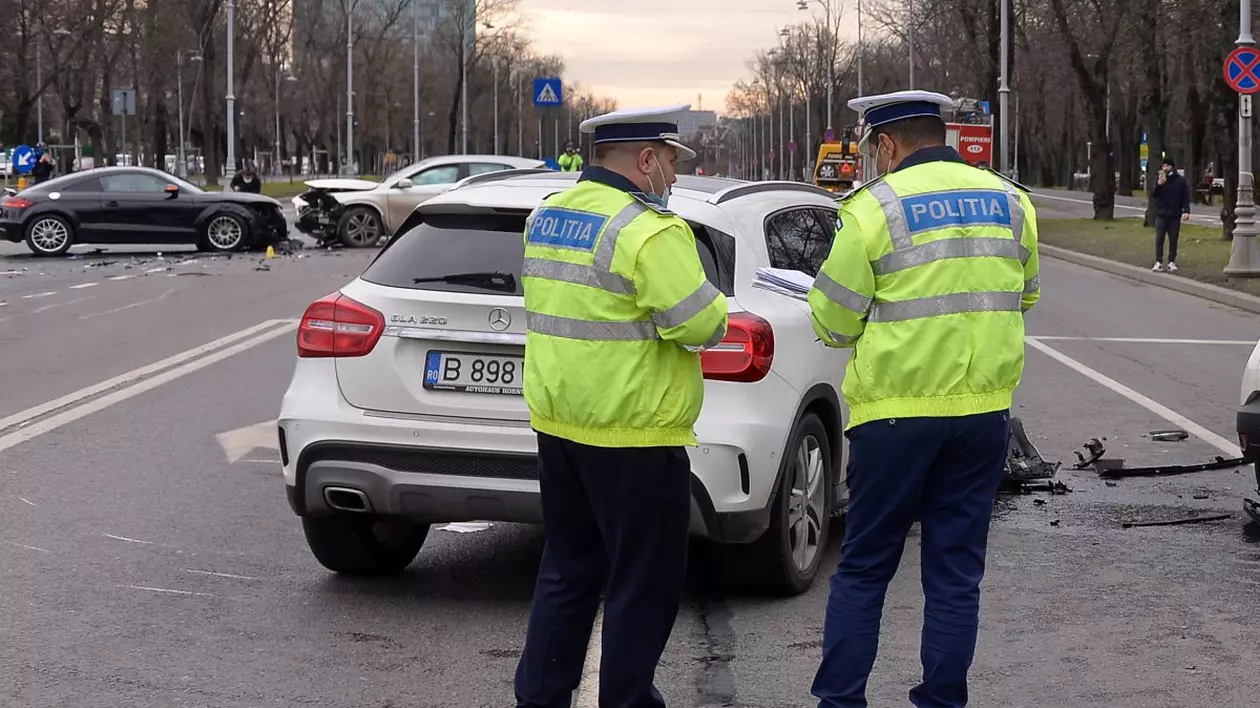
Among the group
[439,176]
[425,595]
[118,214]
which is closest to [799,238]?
[425,595]

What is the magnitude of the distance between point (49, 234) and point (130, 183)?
5.33 ft

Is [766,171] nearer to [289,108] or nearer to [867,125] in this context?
[289,108]

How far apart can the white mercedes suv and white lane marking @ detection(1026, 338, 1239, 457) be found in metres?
4.58

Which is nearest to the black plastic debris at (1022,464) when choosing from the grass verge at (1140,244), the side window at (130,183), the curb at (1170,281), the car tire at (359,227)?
the curb at (1170,281)

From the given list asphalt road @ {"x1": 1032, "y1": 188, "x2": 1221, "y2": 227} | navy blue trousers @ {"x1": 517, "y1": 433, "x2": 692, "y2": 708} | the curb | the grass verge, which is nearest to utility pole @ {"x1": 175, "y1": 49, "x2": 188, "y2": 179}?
asphalt road @ {"x1": 1032, "y1": 188, "x2": 1221, "y2": 227}

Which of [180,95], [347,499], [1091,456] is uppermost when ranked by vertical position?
[180,95]

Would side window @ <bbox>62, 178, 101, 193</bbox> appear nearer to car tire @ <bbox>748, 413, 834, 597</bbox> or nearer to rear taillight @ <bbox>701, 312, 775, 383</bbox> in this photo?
car tire @ <bbox>748, 413, 834, 597</bbox>

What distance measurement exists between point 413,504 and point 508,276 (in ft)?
2.89

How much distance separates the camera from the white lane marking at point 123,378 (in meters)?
10.9

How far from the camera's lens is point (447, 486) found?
19.7 ft

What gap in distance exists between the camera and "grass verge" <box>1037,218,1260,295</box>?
25.4 m

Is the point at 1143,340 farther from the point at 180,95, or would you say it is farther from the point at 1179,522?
the point at 180,95

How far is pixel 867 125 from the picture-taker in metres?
4.63

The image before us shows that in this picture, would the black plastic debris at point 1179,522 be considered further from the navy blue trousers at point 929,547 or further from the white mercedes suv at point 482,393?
the navy blue trousers at point 929,547
